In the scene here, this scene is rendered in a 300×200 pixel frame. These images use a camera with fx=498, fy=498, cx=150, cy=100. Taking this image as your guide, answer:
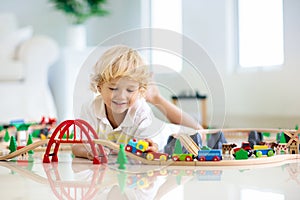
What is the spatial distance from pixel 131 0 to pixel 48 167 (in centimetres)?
306

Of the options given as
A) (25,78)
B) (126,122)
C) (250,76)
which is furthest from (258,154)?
(25,78)

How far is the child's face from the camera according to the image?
1.27m

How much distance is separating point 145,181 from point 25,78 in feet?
8.34

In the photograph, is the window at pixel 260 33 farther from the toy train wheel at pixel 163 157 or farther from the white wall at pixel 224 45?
the toy train wheel at pixel 163 157

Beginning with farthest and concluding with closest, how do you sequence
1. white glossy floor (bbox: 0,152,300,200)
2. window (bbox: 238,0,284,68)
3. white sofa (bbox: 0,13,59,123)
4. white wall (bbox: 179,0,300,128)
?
white sofa (bbox: 0,13,59,123) → window (bbox: 238,0,284,68) → white wall (bbox: 179,0,300,128) → white glossy floor (bbox: 0,152,300,200)

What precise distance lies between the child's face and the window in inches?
72.5

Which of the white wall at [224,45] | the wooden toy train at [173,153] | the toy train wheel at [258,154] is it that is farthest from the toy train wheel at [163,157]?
the white wall at [224,45]

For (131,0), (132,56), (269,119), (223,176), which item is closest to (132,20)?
(131,0)

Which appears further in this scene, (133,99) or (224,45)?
(224,45)

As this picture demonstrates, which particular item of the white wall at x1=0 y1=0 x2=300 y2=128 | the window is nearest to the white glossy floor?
the white wall at x1=0 y1=0 x2=300 y2=128

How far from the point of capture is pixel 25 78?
11.2 feet

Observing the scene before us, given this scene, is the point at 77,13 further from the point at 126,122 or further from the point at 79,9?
the point at 126,122

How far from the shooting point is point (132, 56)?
1.30 m

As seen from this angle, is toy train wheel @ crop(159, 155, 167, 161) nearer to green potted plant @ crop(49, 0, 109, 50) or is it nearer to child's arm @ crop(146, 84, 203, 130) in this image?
child's arm @ crop(146, 84, 203, 130)
